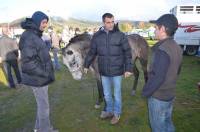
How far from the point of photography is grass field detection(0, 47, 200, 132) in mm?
5965

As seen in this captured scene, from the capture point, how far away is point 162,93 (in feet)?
12.6

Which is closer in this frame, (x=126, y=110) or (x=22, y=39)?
(x=22, y=39)

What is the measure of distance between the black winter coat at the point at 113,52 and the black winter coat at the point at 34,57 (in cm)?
127

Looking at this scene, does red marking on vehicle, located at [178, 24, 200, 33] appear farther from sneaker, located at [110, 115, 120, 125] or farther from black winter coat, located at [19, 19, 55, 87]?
black winter coat, located at [19, 19, 55, 87]

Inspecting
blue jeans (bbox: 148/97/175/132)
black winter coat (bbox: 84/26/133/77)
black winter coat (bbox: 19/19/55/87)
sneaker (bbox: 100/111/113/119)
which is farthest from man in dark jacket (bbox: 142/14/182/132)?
sneaker (bbox: 100/111/113/119)

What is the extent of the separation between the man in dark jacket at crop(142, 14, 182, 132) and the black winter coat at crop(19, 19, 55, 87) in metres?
1.91

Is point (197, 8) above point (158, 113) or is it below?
above

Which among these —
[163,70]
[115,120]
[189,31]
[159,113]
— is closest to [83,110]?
[115,120]

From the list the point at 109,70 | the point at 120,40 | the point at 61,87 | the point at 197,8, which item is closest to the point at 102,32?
the point at 120,40

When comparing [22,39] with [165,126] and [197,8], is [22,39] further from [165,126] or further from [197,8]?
[197,8]

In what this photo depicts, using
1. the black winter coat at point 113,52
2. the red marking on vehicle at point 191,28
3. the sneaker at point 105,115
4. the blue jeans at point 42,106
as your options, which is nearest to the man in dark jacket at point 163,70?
the black winter coat at point 113,52

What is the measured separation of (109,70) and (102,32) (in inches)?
31.7

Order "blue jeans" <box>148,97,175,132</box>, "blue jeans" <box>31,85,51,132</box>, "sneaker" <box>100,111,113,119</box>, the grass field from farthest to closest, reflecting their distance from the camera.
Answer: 1. "sneaker" <box>100,111,113,119</box>
2. the grass field
3. "blue jeans" <box>31,85,51,132</box>
4. "blue jeans" <box>148,97,175,132</box>

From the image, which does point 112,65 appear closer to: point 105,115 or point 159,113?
point 105,115
